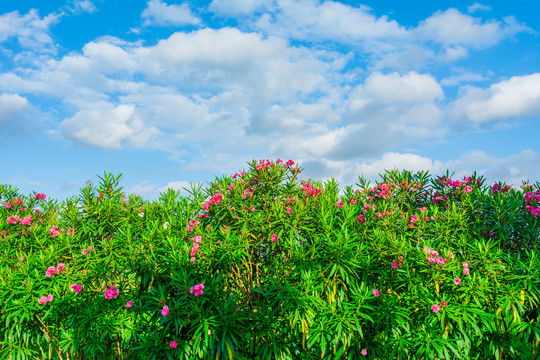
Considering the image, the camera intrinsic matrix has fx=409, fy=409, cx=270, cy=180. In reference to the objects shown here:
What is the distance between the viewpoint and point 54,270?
538 centimetres

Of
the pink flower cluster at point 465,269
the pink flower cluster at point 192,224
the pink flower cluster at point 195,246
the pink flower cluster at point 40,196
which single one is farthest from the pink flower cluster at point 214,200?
the pink flower cluster at point 40,196

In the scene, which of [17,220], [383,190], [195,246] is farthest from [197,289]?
[17,220]

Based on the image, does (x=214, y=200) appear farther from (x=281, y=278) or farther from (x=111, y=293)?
(x=111, y=293)

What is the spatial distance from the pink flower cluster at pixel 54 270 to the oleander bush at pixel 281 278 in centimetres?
2

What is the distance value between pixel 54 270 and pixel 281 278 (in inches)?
118

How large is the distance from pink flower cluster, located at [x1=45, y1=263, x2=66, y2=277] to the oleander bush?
0.05 ft

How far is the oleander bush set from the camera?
4703mm

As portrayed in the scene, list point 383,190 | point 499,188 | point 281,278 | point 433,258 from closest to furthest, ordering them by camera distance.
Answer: point 433,258 < point 281,278 < point 383,190 < point 499,188

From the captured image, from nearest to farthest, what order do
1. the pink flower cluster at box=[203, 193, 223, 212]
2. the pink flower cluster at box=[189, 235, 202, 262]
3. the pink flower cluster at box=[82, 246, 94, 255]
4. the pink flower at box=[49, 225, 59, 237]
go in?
1. the pink flower cluster at box=[189, 235, 202, 262]
2. the pink flower cluster at box=[82, 246, 94, 255]
3. the pink flower cluster at box=[203, 193, 223, 212]
4. the pink flower at box=[49, 225, 59, 237]

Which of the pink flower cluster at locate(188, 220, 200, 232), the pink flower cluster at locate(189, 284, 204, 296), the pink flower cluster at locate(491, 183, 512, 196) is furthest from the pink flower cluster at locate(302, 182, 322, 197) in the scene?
the pink flower cluster at locate(491, 183, 512, 196)

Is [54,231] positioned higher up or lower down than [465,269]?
higher up

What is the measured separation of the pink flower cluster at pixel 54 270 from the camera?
5.33 m

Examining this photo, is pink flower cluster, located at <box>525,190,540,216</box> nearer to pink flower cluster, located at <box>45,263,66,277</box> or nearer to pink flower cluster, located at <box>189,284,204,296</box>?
pink flower cluster, located at <box>189,284,204,296</box>

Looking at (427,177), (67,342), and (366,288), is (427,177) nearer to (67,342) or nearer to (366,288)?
(366,288)
